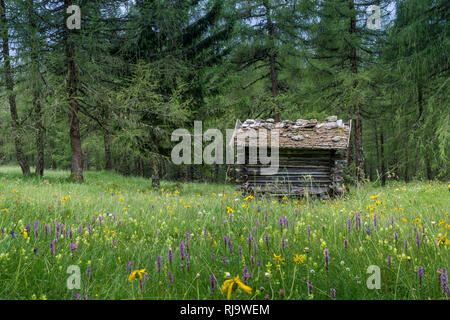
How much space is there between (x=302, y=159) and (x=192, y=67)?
6334mm

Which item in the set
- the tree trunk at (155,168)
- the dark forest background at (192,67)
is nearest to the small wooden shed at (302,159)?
the dark forest background at (192,67)

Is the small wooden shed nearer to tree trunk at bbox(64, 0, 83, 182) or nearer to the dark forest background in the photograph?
the dark forest background

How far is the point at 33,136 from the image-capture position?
33.9 ft

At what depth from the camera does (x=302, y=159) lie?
32.8ft

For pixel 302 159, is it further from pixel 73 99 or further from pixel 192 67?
pixel 73 99

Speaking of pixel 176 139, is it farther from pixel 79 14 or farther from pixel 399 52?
pixel 399 52

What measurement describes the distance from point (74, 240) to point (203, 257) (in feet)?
4.43

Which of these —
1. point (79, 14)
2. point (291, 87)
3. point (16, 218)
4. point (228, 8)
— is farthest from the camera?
point (291, 87)

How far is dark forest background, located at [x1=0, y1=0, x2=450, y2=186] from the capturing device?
10.6 m

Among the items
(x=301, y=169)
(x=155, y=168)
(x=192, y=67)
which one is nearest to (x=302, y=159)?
(x=301, y=169)

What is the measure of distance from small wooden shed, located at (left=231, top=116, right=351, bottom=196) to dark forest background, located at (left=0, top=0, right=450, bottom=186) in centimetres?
106

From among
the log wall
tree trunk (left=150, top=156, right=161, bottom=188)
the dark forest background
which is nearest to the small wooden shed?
the log wall

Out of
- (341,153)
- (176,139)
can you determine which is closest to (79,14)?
(176,139)
